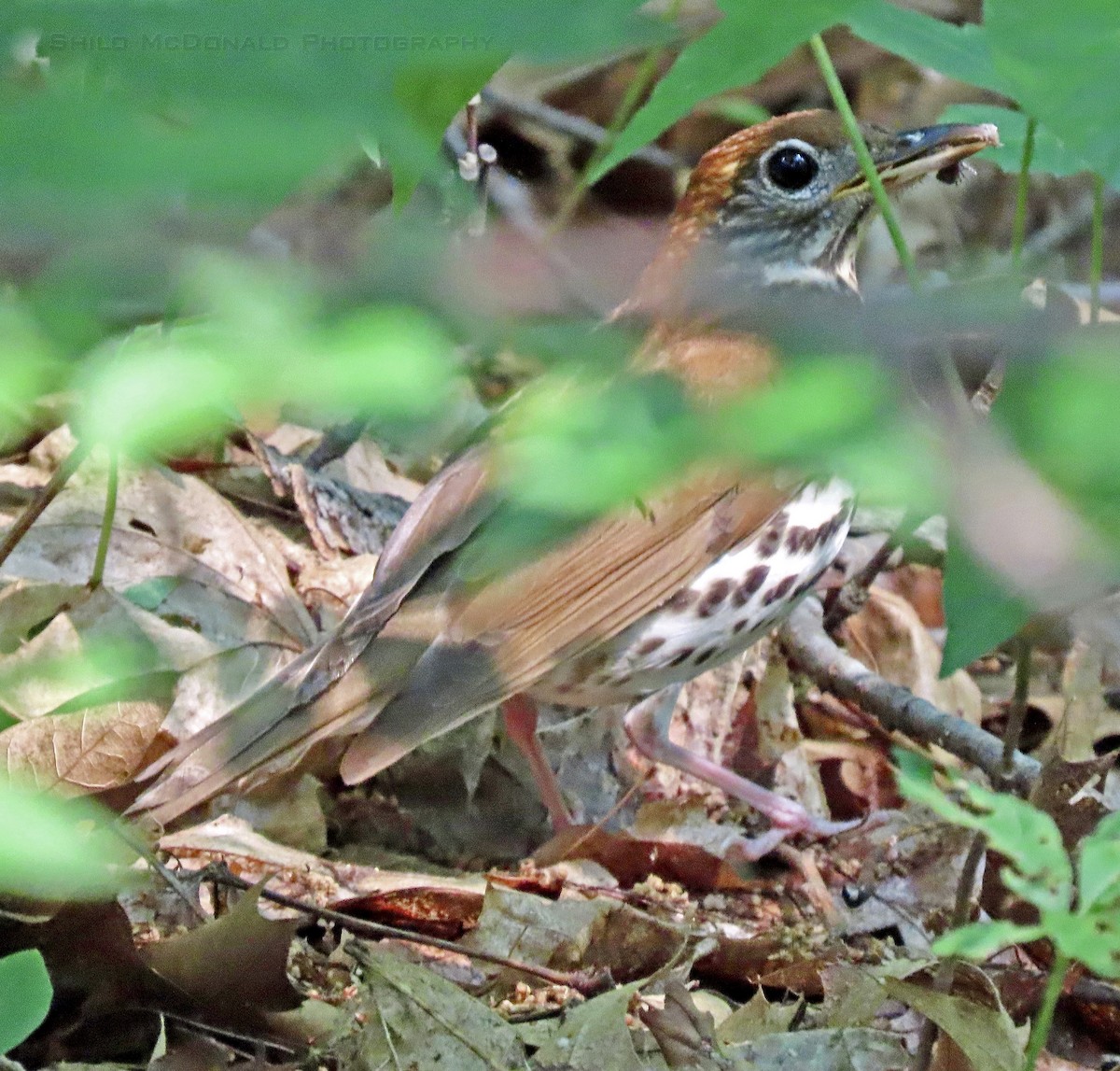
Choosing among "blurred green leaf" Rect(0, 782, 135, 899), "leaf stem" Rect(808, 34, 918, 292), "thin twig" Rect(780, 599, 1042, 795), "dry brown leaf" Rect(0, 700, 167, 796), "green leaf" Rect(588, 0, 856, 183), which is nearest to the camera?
"blurred green leaf" Rect(0, 782, 135, 899)

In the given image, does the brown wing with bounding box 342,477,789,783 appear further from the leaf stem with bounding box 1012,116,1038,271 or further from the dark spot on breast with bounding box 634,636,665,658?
the leaf stem with bounding box 1012,116,1038,271

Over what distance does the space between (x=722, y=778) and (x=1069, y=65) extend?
7.67 feet

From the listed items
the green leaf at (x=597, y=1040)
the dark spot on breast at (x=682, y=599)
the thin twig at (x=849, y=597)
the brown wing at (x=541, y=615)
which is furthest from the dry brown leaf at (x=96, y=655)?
the thin twig at (x=849, y=597)

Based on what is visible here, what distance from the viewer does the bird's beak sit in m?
2.81

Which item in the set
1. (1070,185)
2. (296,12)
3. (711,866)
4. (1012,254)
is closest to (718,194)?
(711,866)

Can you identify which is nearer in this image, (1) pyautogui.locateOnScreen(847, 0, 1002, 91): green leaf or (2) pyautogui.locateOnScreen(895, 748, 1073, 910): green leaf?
(2) pyautogui.locateOnScreen(895, 748, 1073, 910): green leaf

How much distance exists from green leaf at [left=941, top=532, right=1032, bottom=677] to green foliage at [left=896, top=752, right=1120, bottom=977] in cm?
21

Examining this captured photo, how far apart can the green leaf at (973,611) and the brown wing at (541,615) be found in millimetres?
945

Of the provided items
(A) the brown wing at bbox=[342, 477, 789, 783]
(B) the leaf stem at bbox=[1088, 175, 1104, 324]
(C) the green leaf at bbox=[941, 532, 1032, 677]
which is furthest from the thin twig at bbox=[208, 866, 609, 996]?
(B) the leaf stem at bbox=[1088, 175, 1104, 324]

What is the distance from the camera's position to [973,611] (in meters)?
1.27

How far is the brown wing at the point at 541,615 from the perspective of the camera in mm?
2309

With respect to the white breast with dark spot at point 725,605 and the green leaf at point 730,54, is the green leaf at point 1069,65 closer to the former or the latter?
the green leaf at point 730,54

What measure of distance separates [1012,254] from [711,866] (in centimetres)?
138

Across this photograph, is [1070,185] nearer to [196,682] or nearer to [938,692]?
[938,692]
